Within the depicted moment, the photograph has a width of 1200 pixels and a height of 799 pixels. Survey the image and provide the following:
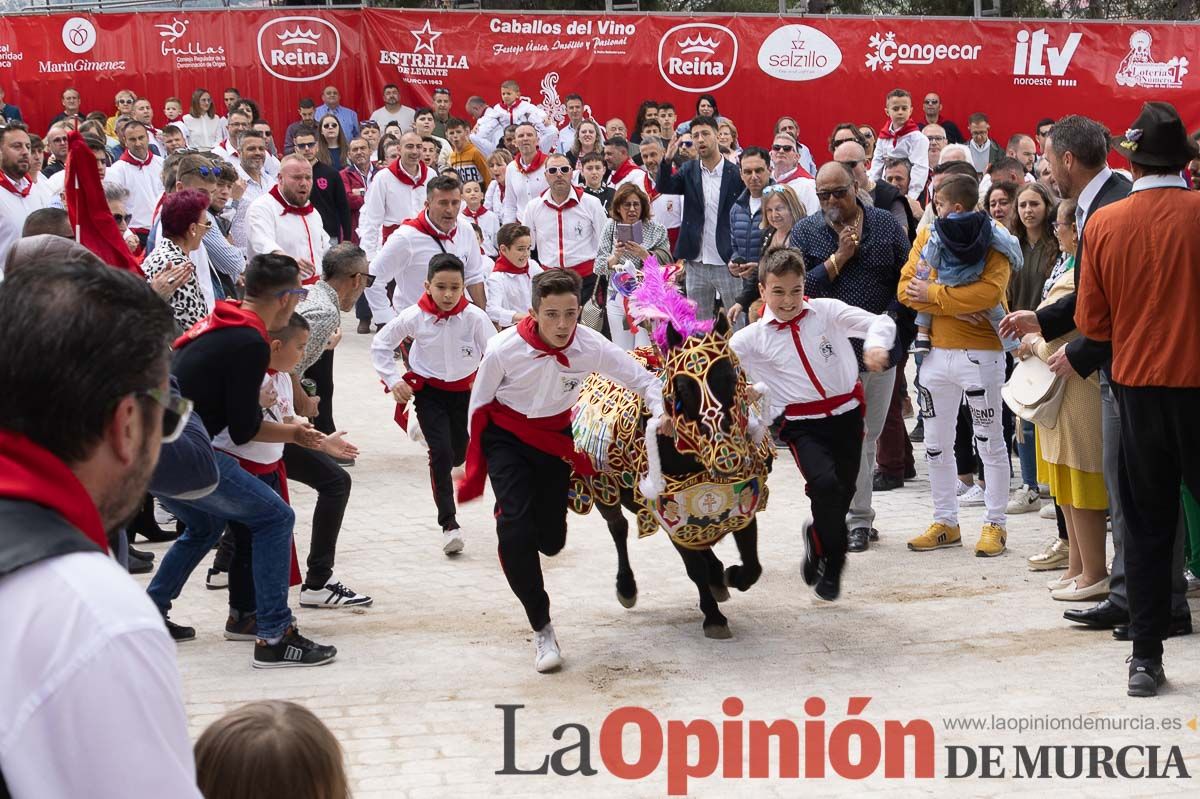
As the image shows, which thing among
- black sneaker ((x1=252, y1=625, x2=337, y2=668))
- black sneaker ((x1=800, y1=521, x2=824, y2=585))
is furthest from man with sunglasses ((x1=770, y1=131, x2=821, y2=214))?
black sneaker ((x1=252, y1=625, x2=337, y2=668))

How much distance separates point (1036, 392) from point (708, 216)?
575 cm

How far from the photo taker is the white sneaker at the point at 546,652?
6404mm

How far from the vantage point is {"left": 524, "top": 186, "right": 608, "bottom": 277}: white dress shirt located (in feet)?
41.3

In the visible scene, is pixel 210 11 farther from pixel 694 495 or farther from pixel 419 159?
pixel 694 495

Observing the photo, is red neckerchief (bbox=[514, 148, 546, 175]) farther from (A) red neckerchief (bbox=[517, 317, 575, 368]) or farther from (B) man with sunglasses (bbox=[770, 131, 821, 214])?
(A) red neckerchief (bbox=[517, 317, 575, 368])

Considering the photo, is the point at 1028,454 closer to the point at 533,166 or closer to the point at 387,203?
the point at 387,203

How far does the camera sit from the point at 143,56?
20.5 metres

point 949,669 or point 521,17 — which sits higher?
point 521,17

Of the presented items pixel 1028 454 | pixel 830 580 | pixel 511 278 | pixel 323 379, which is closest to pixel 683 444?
pixel 830 580

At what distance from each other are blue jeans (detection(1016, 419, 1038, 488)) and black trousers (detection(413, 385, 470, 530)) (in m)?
3.58

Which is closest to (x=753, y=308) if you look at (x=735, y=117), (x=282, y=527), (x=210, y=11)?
(x=282, y=527)

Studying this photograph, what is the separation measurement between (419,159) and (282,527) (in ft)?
23.0

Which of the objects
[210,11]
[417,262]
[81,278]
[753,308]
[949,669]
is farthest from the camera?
[210,11]

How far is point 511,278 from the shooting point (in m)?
11.2
